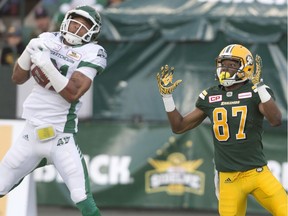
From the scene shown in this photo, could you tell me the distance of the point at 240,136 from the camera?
6.39 meters

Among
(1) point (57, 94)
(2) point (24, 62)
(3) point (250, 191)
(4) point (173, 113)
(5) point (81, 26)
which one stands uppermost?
(5) point (81, 26)

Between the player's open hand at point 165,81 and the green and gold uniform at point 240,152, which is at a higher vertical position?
the player's open hand at point 165,81

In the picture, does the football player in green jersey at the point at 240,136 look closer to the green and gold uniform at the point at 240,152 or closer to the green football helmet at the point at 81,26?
the green and gold uniform at the point at 240,152

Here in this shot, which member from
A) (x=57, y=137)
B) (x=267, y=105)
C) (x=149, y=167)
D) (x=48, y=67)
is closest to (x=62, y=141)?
(x=57, y=137)

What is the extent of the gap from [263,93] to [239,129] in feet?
1.18

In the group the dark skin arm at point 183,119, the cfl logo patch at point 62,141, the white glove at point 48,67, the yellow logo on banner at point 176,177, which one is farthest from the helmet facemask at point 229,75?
the yellow logo on banner at point 176,177

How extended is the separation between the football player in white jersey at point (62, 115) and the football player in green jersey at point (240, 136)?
3.23 feet

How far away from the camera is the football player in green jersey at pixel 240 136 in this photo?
632 cm

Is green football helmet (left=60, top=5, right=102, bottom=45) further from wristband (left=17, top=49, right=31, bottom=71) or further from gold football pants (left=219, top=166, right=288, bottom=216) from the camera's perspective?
gold football pants (left=219, top=166, right=288, bottom=216)

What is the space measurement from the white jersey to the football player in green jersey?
98cm

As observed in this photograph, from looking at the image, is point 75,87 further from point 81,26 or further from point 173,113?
point 173,113

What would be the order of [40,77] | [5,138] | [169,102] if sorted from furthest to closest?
1. [5,138]
2. [169,102]
3. [40,77]

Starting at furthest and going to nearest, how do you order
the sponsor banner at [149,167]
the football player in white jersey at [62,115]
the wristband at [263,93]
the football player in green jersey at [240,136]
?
1. the sponsor banner at [149,167]
2. the football player in white jersey at [62,115]
3. the football player in green jersey at [240,136]
4. the wristband at [263,93]

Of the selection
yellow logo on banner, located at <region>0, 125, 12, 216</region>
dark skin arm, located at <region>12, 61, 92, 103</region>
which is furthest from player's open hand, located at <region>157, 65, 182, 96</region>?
yellow logo on banner, located at <region>0, 125, 12, 216</region>
